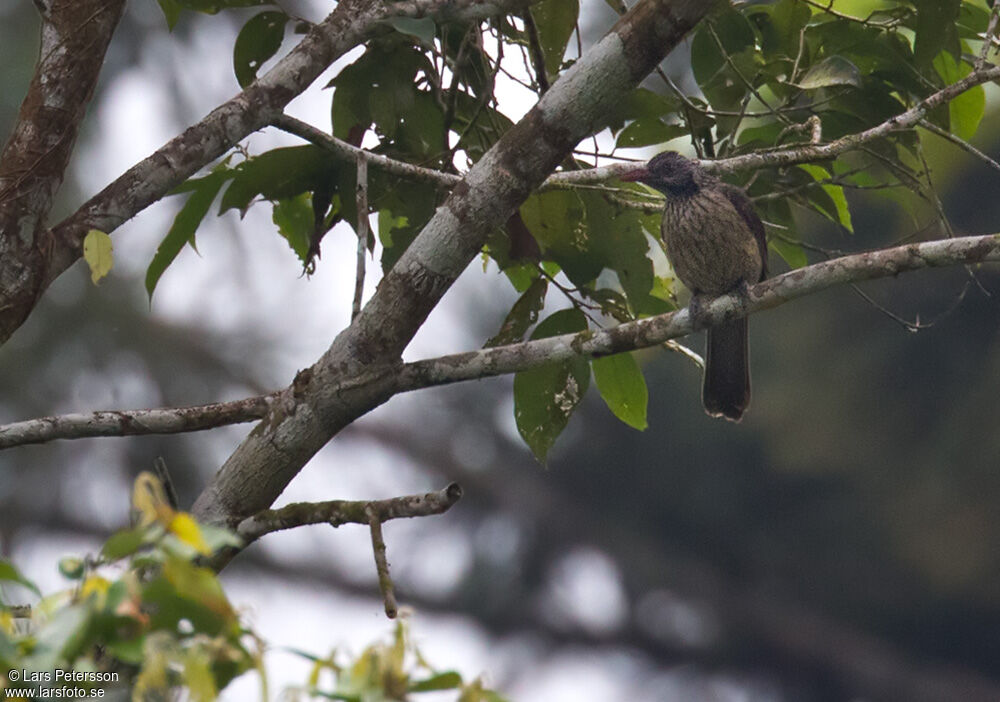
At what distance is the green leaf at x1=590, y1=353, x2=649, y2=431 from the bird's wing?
3.15ft

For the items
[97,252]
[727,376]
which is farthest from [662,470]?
[97,252]

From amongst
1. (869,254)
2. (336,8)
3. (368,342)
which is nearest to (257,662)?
(368,342)

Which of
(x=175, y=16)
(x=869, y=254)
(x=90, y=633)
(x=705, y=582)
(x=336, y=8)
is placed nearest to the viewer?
(x=90, y=633)

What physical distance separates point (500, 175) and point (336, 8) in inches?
32.7

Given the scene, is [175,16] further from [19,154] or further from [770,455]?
[770,455]

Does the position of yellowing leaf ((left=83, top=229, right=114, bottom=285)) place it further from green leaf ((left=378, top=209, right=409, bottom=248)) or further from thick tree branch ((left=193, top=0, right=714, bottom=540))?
green leaf ((left=378, top=209, right=409, bottom=248))

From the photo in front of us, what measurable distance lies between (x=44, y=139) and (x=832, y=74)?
7.52ft

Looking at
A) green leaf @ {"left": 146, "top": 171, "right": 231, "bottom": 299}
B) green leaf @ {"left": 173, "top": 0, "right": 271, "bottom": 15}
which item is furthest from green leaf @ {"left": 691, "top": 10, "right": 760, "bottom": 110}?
green leaf @ {"left": 146, "top": 171, "right": 231, "bottom": 299}

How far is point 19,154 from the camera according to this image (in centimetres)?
311

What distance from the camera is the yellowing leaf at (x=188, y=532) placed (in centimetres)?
134

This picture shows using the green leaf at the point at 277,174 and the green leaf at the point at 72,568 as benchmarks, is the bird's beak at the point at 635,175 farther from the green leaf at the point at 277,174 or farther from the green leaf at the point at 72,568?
the green leaf at the point at 72,568

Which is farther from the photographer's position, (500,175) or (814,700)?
(814,700)

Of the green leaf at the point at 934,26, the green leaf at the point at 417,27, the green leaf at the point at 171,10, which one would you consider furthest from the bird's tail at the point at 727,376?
the green leaf at the point at 171,10

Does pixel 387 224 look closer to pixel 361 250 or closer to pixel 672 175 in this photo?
pixel 361 250
